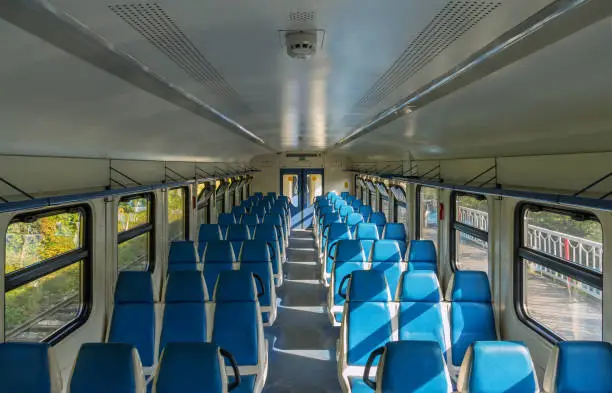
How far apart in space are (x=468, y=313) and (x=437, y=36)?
3109 millimetres

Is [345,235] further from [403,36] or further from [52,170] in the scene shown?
[403,36]

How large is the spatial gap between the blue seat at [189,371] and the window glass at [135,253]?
12.2 feet

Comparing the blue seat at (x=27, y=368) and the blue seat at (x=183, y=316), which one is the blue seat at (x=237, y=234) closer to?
the blue seat at (x=183, y=316)

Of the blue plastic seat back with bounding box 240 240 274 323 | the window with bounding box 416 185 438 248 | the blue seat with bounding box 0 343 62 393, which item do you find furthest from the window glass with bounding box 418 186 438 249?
the blue seat with bounding box 0 343 62 393

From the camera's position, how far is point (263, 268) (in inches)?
249

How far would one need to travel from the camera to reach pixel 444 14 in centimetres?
189

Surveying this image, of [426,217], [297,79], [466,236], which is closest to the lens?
[297,79]

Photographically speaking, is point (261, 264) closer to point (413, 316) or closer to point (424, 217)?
point (413, 316)

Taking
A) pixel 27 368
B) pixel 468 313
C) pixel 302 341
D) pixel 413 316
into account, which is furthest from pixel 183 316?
pixel 468 313

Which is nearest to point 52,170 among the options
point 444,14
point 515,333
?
point 444,14

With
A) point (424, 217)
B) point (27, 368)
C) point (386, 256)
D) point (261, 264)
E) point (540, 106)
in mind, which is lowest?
point (27, 368)

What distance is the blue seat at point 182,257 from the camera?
634 cm

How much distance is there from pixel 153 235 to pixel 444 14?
6489 mm

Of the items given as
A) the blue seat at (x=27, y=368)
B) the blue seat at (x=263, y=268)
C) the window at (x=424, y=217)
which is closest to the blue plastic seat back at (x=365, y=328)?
the blue seat at (x=263, y=268)
